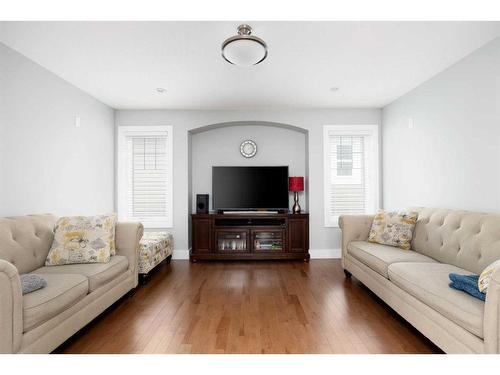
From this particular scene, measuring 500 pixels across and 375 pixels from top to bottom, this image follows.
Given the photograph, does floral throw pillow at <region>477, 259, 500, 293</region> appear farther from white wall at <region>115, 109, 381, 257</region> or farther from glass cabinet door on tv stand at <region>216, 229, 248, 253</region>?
glass cabinet door on tv stand at <region>216, 229, 248, 253</region>

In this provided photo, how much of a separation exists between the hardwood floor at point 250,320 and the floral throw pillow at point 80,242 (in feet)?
1.81

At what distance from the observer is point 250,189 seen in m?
4.75

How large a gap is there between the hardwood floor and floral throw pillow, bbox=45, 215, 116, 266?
21.7 inches

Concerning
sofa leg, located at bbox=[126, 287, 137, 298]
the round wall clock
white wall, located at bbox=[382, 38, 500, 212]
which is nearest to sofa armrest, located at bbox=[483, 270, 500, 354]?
white wall, located at bbox=[382, 38, 500, 212]

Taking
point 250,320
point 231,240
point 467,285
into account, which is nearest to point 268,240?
point 231,240

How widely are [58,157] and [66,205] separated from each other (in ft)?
1.92

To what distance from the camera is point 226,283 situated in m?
3.45

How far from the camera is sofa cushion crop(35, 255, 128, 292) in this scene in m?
2.33

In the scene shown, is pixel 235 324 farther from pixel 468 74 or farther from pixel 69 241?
pixel 468 74

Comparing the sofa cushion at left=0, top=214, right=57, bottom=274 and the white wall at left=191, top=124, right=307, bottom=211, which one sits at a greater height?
the white wall at left=191, top=124, right=307, bottom=211

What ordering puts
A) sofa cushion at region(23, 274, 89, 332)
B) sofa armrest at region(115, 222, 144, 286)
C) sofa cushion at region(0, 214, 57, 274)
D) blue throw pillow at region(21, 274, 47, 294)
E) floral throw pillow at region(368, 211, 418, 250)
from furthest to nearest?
1. floral throw pillow at region(368, 211, 418, 250)
2. sofa armrest at region(115, 222, 144, 286)
3. sofa cushion at region(0, 214, 57, 274)
4. blue throw pillow at region(21, 274, 47, 294)
5. sofa cushion at region(23, 274, 89, 332)

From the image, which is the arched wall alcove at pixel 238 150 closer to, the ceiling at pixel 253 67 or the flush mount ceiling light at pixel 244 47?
the ceiling at pixel 253 67

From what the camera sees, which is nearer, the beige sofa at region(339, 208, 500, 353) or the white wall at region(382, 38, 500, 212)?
the beige sofa at region(339, 208, 500, 353)
